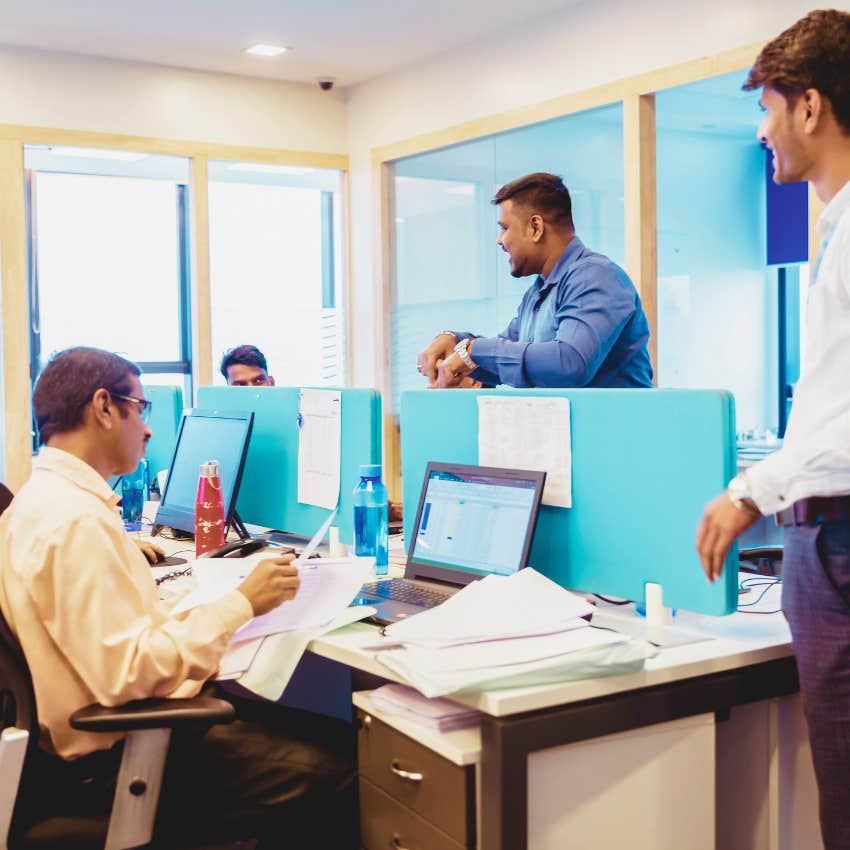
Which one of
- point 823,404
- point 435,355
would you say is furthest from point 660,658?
point 435,355

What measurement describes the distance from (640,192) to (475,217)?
1.12 meters

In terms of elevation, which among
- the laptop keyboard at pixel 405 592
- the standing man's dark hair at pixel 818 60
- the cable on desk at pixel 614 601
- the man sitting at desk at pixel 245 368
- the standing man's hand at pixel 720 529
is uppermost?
the standing man's dark hair at pixel 818 60

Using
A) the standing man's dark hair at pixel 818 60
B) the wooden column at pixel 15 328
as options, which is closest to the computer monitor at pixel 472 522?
the standing man's dark hair at pixel 818 60

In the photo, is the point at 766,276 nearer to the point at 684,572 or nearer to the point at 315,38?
the point at 315,38

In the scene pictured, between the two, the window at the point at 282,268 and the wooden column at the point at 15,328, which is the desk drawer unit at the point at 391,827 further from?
the window at the point at 282,268

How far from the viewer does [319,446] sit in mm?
2748

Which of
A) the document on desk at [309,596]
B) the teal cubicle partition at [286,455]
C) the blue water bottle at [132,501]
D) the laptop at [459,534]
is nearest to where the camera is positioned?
the document on desk at [309,596]

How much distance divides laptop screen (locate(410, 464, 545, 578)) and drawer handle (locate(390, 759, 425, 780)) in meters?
0.47

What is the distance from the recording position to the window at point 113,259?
20.7 ft

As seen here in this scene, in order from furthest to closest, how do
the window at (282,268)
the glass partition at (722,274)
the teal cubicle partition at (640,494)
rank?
the glass partition at (722,274), the window at (282,268), the teal cubicle partition at (640,494)

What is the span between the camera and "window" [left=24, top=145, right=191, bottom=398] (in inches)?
249

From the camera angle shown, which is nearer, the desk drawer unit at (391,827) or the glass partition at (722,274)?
the desk drawer unit at (391,827)

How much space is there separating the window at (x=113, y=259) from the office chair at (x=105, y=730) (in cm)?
475

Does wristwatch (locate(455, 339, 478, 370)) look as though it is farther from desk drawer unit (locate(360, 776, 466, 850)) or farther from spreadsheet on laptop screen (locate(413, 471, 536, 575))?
desk drawer unit (locate(360, 776, 466, 850))
